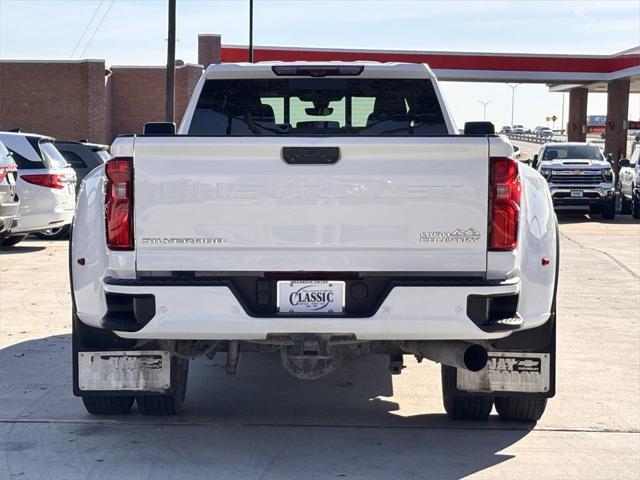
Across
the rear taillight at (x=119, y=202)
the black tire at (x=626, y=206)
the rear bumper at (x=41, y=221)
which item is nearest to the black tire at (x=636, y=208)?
the black tire at (x=626, y=206)

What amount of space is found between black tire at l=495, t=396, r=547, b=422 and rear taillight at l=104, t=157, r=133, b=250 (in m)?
2.58

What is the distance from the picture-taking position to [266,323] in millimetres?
5824

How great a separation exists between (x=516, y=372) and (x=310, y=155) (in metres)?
1.78

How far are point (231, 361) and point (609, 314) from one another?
6.46m

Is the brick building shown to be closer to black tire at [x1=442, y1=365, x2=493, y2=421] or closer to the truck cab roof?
the truck cab roof

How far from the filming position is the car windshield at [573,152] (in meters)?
28.4

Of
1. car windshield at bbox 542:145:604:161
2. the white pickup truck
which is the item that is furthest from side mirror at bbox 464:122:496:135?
car windshield at bbox 542:145:604:161

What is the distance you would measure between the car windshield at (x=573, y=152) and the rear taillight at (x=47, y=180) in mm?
14409

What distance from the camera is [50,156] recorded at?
18.2 meters

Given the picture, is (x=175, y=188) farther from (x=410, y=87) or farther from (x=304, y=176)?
(x=410, y=87)

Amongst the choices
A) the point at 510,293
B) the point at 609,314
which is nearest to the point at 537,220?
the point at 510,293

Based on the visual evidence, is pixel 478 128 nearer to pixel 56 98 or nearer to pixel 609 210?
pixel 609 210

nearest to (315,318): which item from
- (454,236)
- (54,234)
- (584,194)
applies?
(454,236)

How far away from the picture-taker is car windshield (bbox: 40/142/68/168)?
17969 millimetres
